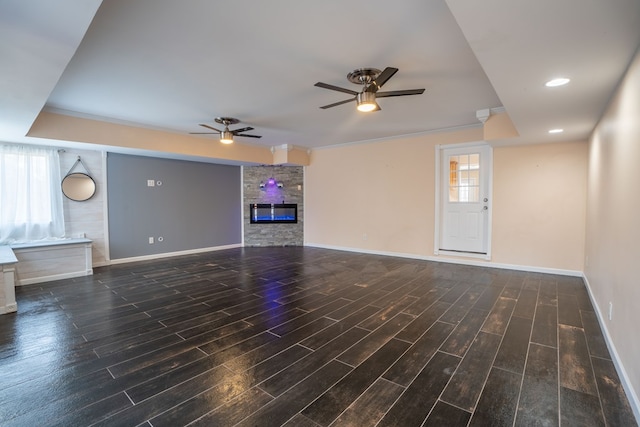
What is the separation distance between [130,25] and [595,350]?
4415mm

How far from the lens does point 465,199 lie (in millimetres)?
5570

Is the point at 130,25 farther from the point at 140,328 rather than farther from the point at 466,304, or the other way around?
the point at 466,304

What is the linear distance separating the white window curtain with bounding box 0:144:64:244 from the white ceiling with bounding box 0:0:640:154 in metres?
0.80

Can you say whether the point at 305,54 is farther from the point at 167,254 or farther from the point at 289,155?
the point at 167,254

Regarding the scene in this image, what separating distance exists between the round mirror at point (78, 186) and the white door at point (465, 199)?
6.53 m

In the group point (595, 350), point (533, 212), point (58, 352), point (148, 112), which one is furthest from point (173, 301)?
point (533, 212)

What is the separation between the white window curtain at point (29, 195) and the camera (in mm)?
4715

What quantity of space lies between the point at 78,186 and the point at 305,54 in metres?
5.05

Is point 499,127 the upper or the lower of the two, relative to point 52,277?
upper

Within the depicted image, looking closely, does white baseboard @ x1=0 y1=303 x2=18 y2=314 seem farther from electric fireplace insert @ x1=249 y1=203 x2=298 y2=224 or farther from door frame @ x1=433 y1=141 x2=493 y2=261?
door frame @ x1=433 y1=141 x2=493 y2=261

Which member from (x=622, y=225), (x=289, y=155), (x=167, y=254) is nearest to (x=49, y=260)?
(x=167, y=254)

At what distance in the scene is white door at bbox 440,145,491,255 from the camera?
5.36 metres

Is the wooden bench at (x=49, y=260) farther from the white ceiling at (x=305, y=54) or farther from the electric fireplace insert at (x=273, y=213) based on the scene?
the electric fireplace insert at (x=273, y=213)

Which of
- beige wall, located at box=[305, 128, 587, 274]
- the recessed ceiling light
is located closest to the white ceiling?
the recessed ceiling light
